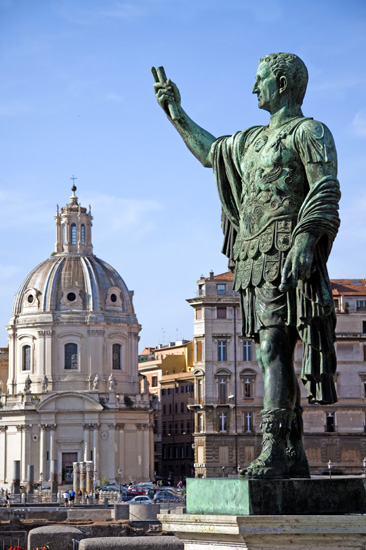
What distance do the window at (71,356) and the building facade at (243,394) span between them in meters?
17.6

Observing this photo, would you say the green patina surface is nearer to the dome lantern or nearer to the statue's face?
the statue's face

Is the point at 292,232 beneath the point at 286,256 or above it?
above

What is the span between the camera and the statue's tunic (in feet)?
22.4

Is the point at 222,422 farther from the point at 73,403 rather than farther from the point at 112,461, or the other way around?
the point at 73,403

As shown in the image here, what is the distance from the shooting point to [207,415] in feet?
268

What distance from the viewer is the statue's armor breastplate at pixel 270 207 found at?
6.97 meters

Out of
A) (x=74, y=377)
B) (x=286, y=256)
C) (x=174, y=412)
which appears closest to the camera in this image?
(x=286, y=256)

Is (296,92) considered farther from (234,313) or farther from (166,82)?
(234,313)

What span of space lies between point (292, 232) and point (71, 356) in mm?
92545

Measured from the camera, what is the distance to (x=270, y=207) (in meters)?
7.04

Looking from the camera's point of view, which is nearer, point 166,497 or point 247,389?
point 166,497

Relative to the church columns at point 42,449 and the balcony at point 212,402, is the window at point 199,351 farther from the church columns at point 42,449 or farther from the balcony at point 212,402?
the church columns at point 42,449

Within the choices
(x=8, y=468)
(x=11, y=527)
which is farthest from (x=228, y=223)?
(x=8, y=468)

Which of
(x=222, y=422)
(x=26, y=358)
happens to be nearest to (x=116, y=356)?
(x=26, y=358)
